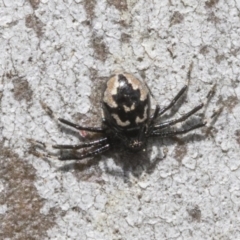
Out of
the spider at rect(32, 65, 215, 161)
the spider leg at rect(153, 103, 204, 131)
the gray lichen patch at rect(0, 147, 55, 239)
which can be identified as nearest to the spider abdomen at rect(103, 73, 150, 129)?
the spider at rect(32, 65, 215, 161)

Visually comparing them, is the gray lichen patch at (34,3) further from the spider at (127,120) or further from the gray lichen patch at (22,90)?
Answer: the spider at (127,120)

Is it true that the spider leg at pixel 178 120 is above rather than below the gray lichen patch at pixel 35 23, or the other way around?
below

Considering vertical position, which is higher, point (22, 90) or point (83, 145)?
point (22, 90)

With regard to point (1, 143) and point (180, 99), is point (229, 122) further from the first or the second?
point (1, 143)

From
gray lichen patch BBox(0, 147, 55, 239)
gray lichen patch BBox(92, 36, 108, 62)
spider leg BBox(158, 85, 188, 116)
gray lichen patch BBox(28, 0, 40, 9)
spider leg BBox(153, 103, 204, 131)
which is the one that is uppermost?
gray lichen patch BBox(28, 0, 40, 9)

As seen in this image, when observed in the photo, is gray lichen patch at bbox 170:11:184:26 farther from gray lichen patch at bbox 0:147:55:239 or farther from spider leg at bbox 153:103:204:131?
gray lichen patch at bbox 0:147:55:239

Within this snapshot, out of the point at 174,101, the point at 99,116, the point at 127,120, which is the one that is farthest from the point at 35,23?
the point at 174,101

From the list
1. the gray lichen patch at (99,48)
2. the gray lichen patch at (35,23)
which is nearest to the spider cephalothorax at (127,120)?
the gray lichen patch at (99,48)

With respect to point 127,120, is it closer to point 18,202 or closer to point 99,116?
point 99,116
